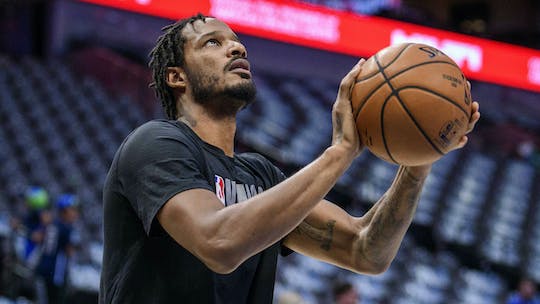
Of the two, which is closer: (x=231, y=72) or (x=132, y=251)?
(x=132, y=251)

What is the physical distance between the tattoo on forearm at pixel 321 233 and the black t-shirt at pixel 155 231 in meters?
0.35

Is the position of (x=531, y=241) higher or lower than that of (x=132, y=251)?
lower

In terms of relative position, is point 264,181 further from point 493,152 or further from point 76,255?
point 493,152

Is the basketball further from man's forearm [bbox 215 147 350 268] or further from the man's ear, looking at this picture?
the man's ear

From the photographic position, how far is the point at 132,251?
7.20 feet

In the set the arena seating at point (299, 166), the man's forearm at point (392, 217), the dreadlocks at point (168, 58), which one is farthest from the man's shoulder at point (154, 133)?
the arena seating at point (299, 166)

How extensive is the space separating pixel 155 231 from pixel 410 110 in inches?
30.2

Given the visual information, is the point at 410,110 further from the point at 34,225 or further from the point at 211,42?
the point at 34,225

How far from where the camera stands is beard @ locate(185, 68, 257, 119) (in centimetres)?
242

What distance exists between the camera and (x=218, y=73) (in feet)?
8.03

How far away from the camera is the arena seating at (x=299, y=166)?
33.2 ft

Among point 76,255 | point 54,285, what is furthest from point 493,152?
point 54,285

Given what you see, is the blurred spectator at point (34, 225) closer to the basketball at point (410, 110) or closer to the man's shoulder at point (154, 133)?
the man's shoulder at point (154, 133)

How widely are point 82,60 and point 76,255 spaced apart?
260 inches
